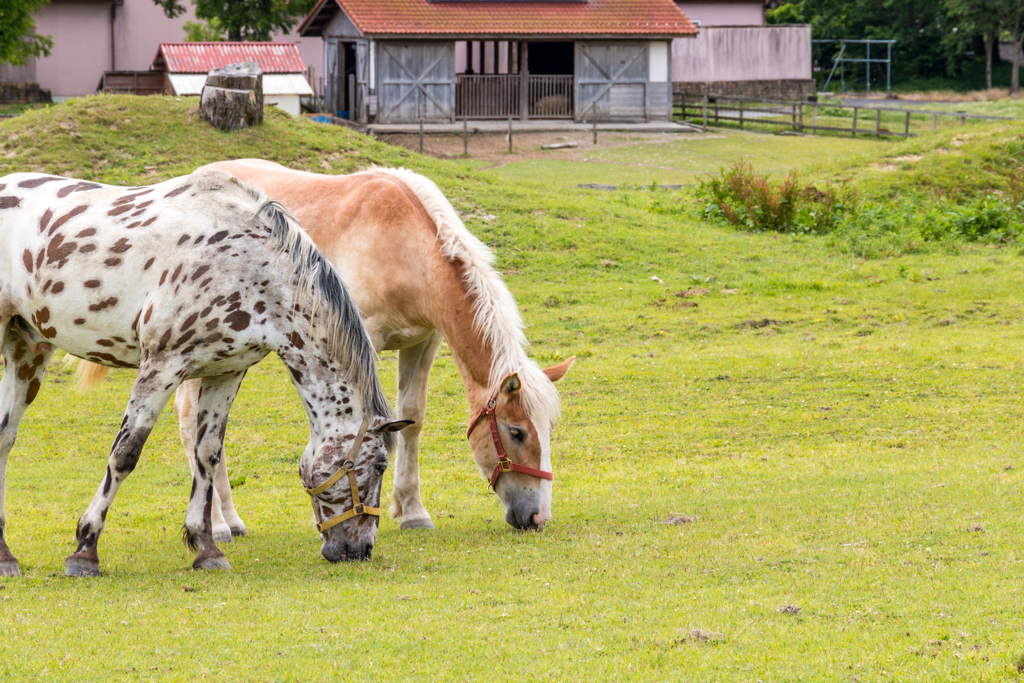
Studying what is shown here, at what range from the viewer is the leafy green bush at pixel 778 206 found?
650 inches

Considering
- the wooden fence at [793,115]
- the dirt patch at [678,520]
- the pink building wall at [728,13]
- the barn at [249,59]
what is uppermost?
the pink building wall at [728,13]

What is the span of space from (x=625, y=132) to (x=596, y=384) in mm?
23665

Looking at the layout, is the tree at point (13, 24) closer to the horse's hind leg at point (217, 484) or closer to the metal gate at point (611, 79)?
the metal gate at point (611, 79)

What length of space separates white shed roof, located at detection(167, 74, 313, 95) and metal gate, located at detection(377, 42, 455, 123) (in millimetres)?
2434

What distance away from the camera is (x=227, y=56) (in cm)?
3188

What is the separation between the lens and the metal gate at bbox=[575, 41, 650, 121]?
110ft

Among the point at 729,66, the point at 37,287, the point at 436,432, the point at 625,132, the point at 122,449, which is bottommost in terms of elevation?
the point at 436,432

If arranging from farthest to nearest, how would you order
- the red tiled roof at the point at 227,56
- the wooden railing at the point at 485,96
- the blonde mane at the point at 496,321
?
the wooden railing at the point at 485,96 < the red tiled roof at the point at 227,56 < the blonde mane at the point at 496,321

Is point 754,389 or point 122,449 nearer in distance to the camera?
point 122,449

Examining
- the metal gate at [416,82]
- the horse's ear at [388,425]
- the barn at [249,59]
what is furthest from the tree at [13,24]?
the horse's ear at [388,425]

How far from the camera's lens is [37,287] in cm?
526

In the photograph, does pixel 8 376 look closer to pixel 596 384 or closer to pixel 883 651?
pixel 883 651

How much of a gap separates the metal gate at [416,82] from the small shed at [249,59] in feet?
8.07

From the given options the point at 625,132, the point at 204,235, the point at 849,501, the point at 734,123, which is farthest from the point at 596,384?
the point at 734,123
